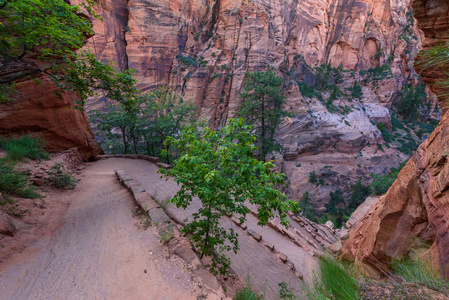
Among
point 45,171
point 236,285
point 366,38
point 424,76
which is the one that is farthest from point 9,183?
point 366,38

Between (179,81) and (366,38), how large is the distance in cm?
4460

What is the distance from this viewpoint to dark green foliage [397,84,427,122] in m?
39.9

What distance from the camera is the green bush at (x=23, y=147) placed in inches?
262

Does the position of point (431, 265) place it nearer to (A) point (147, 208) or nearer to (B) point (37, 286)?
(A) point (147, 208)

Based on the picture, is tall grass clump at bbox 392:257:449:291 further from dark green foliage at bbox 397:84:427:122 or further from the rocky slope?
dark green foliage at bbox 397:84:427:122

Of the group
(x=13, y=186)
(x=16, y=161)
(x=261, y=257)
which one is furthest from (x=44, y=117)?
(x=261, y=257)

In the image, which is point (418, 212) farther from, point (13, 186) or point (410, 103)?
point (410, 103)

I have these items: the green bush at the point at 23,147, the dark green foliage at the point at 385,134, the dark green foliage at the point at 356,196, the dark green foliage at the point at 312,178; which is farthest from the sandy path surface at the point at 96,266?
the dark green foliage at the point at 385,134

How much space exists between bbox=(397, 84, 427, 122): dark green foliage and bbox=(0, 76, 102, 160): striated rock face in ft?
194

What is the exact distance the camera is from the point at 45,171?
6348mm

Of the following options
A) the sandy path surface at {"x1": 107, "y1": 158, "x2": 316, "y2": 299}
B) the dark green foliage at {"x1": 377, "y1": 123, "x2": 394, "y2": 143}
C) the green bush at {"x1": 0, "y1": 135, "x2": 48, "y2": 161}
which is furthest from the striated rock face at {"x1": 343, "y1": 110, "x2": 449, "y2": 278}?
the dark green foliage at {"x1": 377, "y1": 123, "x2": 394, "y2": 143}

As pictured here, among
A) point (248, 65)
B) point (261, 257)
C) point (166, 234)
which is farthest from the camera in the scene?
point (248, 65)

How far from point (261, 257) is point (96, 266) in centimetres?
473

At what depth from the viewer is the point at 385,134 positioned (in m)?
33.7
